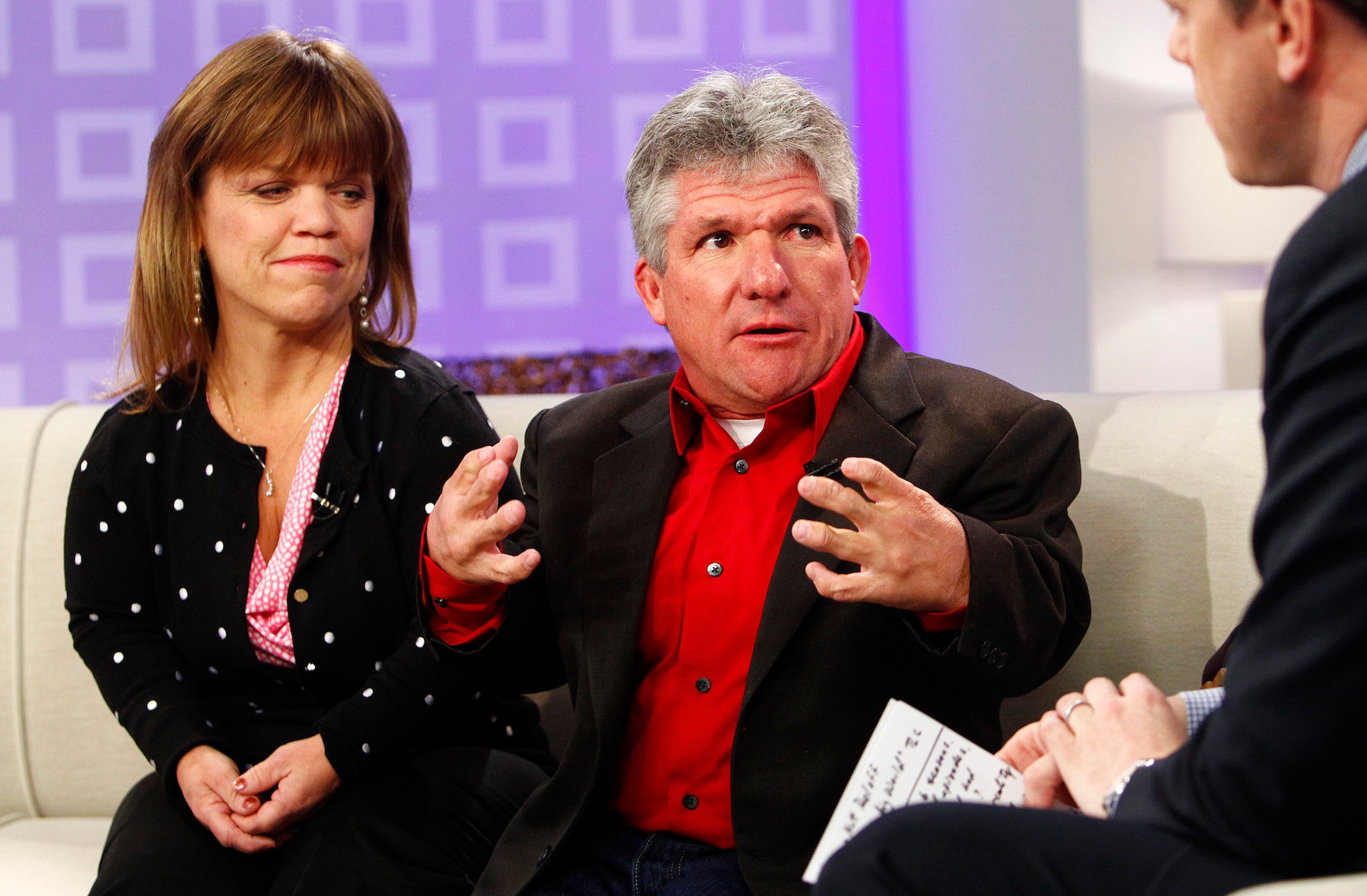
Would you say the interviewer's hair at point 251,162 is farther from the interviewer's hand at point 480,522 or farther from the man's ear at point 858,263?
the man's ear at point 858,263

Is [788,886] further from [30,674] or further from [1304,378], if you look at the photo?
[30,674]

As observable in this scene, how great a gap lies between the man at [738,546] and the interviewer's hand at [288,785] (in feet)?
0.83

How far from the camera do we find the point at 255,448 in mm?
1893

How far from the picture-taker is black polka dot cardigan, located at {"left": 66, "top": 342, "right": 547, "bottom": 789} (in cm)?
174

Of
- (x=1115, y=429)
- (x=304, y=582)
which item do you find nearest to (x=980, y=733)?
(x=1115, y=429)

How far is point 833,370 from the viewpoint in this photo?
161cm

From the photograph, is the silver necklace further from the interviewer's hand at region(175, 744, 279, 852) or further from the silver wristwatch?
the silver wristwatch

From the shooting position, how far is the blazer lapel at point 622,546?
1.56 metres

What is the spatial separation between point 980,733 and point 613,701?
0.45m

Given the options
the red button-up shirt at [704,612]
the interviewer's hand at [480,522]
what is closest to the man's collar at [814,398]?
the red button-up shirt at [704,612]

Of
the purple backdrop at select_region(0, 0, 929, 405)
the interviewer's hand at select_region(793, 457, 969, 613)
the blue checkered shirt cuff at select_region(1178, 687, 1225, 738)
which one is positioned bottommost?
the blue checkered shirt cuff at select_region(1178, 687, 1225, 738)

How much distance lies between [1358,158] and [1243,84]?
10 cm

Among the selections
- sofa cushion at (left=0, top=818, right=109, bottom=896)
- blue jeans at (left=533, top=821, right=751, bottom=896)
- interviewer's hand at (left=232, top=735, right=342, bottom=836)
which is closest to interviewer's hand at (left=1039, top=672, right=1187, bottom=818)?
blue jeans at (left=533, top=821, right=751, bottom=896)

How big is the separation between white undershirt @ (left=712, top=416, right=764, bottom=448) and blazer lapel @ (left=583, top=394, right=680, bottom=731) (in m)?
0.08
